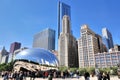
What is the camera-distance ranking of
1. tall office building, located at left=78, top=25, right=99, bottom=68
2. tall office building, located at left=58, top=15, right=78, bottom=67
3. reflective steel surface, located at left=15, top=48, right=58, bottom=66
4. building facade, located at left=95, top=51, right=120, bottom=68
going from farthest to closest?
tall office building, located at left=58, top=15, right=78, bottom=67 < tall office building, located at left=78, top=25, right=99, bottom=68 < building facade, located at left=95, top=51, right=120, bottom=68 < reflective steel surface, located at left=15, top=48, right=58, bottom=66

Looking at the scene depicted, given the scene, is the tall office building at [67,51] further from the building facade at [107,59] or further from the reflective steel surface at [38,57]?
the reflective steel surface at [38,57]

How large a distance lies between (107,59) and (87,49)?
2223 centimetres

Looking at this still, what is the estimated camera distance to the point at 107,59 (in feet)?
405

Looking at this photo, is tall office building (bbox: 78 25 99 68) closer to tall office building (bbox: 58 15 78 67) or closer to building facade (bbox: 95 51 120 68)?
building facade (bbox: 95 51 120 68)

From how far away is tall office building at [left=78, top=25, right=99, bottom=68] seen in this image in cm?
13412

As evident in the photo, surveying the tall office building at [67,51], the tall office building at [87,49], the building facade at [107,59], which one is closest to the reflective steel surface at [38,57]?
the building facade at [107,59]

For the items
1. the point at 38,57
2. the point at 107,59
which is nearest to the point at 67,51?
the point at 107,59

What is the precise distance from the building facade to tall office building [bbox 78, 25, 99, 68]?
557 cm

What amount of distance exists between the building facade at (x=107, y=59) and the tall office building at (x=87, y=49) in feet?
18.3

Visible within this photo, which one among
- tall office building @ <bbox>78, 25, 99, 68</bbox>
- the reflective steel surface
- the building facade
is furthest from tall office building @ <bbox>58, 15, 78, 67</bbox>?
the reflective steel surface

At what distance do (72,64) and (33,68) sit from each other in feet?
422

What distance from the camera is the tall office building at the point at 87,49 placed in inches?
5281

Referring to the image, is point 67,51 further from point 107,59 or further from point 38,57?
point 38,57

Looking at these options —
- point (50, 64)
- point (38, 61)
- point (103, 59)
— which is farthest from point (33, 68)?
point (103, 59)
